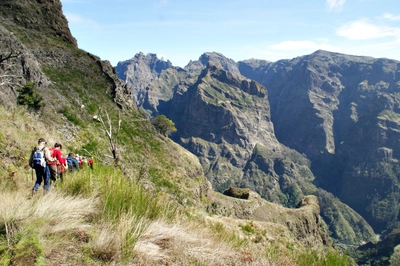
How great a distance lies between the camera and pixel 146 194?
6.38m

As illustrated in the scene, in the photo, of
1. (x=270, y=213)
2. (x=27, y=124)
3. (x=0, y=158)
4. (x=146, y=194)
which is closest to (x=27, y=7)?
(x=27, y=124)

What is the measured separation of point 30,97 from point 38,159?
24.6 meters

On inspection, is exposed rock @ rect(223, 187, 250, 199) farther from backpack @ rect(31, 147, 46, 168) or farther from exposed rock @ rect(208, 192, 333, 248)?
backpack @ rect(31, 147, 46, 168)

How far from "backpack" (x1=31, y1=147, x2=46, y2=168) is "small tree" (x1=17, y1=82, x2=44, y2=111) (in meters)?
22.6

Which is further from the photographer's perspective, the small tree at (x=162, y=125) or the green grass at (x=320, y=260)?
the small tree at (x=162, y=125)

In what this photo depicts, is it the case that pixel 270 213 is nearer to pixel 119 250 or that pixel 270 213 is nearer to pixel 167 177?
pixel 167 177

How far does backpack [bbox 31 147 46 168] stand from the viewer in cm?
923

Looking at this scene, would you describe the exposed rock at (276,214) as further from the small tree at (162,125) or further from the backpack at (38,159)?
the backpack at (38,159)

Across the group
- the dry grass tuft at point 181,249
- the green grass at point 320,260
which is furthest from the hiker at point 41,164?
the green grass at point 320,260

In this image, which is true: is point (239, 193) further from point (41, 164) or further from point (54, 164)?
point (41, 164)

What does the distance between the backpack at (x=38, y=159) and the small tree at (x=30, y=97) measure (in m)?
22.6

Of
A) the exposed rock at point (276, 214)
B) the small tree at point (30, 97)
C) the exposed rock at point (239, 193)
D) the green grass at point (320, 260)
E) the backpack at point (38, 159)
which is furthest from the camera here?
the exposed rock at point (239, 193)

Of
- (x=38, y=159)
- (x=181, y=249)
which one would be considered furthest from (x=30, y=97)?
(x=181, y=249)

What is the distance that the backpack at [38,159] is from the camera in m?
9.23
